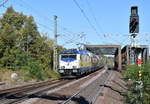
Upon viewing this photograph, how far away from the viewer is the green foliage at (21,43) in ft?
135

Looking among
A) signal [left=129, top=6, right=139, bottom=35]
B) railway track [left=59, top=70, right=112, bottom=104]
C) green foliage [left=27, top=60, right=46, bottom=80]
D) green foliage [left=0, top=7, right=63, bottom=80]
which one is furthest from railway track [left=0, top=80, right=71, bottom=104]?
green foliage [left=0, top=7, right=63, bottom=80]

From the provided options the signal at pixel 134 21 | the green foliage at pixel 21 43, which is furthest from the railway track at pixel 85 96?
the green foliage at pixel 21 43

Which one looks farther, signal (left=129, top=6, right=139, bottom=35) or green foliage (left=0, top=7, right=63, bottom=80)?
green foliage (left=0, top=7, right=63, bottom=80)

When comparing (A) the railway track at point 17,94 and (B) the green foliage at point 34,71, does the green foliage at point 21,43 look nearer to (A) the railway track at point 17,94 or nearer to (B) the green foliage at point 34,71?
(B) the green foliage at point 34,71

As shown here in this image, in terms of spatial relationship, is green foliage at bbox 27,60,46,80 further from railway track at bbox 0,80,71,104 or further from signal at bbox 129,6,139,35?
signal at bbox 129,6,139,35

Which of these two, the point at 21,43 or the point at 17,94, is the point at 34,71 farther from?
the point at 21,43

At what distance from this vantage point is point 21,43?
5466 cm

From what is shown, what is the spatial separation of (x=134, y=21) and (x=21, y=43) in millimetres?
40424

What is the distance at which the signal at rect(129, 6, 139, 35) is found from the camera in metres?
15.9

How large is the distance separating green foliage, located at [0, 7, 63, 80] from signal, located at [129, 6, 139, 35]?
2231 cm

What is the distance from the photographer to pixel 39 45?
52.1 meters

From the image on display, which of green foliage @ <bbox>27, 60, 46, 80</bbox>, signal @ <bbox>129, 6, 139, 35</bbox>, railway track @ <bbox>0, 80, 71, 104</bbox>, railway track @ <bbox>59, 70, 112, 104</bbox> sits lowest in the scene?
railway track @ <bbox>59, 70, 112, 104</bbox>

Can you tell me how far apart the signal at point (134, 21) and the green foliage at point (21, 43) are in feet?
73.2

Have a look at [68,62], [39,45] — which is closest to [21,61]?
[68,62]
